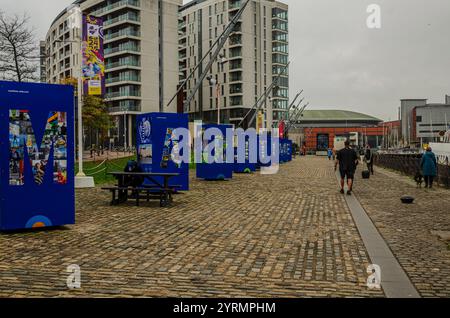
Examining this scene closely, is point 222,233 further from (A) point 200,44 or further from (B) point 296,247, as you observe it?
(A) point 200,44

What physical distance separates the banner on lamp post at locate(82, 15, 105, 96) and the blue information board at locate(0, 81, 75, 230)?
10203 mm

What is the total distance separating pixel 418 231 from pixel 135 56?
2856 inches

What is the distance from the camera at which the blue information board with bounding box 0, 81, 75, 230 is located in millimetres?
9383

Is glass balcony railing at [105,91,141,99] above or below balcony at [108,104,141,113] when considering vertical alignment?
above

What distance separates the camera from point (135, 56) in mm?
78625

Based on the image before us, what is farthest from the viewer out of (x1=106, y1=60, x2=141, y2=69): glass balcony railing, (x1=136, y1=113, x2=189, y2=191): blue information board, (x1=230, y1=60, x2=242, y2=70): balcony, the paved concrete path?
(x1=230, y1=60, x2=242, y2=70): balcony

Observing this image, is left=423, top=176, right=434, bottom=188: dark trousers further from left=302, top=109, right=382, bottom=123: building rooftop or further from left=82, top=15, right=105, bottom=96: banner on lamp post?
left=302, top=109, right=382, bottom=123: building rooftop

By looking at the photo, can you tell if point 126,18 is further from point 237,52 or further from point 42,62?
point 237,52

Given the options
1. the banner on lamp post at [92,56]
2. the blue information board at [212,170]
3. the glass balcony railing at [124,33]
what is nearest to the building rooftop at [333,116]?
the glass balcony railing at [124,33]

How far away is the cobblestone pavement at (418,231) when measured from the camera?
20.7 feet

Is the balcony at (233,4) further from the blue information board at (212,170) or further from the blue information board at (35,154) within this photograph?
the blue information board at (35,154)

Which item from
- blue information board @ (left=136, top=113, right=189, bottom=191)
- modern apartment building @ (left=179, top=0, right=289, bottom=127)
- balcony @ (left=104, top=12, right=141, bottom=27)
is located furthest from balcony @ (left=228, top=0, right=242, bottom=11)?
blue information board @ (left=136, top=113, right=189, bottom=191)

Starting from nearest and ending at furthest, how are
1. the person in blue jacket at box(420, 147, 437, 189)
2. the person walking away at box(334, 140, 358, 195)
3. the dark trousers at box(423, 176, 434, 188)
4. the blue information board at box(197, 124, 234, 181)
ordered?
the person walking away at box(334, 140, 358, 195) < the person in blue jacket at box(420, 147, 437, 189) < the dark trousers at box(423, 176, 434, 188) < the blue information board at box(197, 124, 234, 181)
